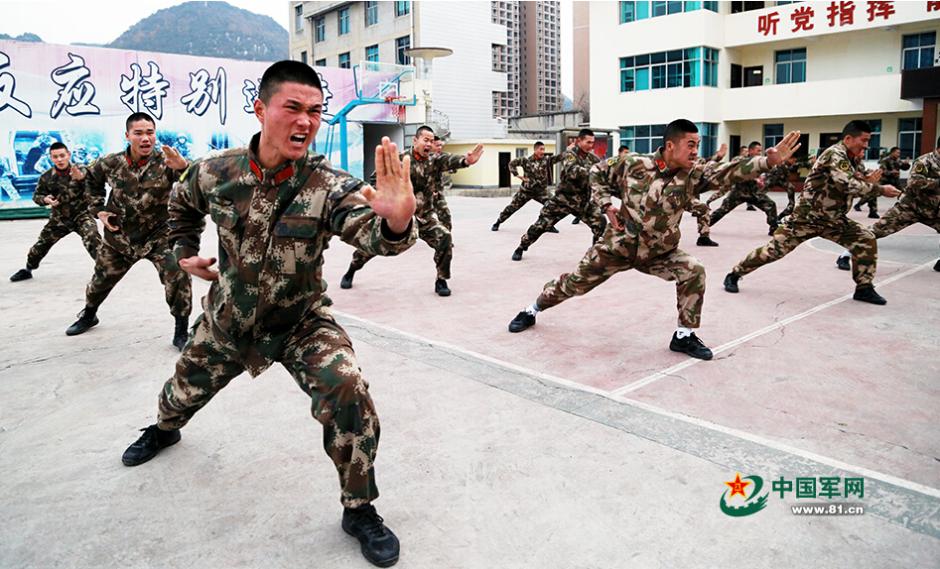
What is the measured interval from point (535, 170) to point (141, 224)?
7.53m

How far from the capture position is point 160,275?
18.2 ft

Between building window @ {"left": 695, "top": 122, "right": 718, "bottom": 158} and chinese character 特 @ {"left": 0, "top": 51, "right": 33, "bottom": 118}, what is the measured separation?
2273 centimetres

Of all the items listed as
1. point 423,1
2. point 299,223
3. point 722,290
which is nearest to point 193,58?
point 423,1

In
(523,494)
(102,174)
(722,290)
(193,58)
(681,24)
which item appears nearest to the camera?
(523,494)

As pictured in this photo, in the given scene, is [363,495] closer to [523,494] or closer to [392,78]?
[523,494]

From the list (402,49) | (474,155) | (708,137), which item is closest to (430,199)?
(474,155)

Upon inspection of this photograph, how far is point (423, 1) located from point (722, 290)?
32685 mm

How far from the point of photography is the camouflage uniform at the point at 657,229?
5.19 meters

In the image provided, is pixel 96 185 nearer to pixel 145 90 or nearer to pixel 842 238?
pixel 842 238

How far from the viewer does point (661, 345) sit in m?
5.54

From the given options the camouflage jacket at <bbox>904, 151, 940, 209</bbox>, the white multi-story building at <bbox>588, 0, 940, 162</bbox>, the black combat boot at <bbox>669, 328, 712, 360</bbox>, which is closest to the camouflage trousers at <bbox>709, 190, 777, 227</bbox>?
the camouflage jacket at <bbox>904, 151, 940, 209</bbox>

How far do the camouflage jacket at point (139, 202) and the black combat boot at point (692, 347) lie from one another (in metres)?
4.00

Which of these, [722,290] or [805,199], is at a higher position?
[805,199]

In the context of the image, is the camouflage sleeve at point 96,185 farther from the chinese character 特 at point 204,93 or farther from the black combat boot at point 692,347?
the chinese character 特 at point 204,93
